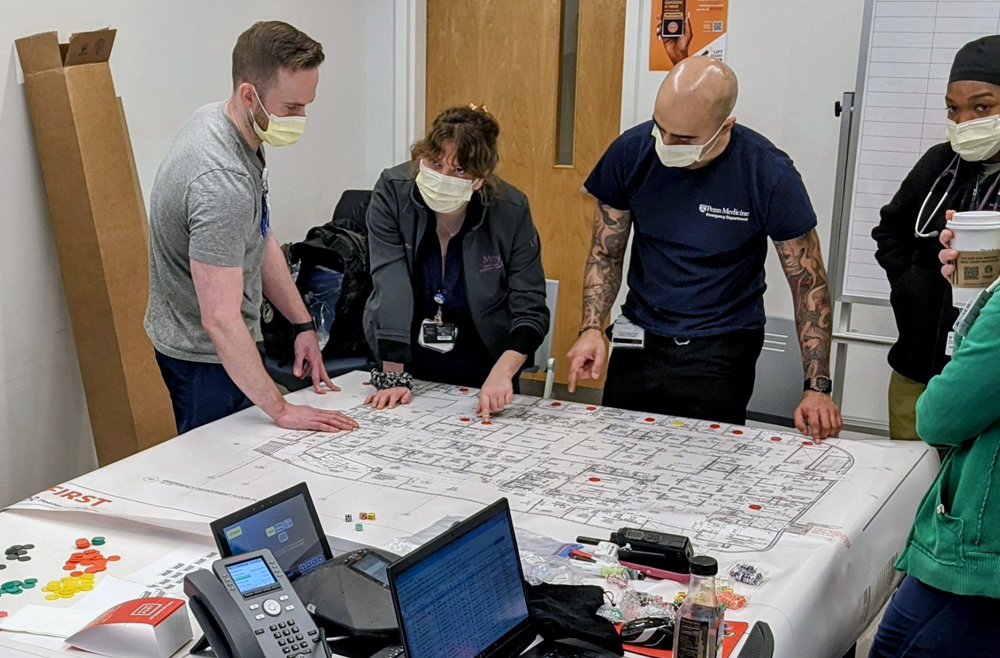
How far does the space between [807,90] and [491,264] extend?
196 centimetres

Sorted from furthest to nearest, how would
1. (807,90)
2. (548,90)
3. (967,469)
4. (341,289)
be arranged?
(548,90), (807,90), (341,289), (967,469)

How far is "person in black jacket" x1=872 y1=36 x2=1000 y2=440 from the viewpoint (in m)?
2.45

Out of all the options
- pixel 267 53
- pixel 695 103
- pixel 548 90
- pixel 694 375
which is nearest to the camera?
pixel 267 53

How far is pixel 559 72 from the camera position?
443cm

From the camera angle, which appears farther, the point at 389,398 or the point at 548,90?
the point at 548,90

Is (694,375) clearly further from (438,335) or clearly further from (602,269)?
(438,335)

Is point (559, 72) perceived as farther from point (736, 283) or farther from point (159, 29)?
point (736, 283)

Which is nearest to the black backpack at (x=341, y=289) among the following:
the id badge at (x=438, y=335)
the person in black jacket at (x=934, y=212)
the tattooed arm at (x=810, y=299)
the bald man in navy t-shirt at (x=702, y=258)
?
the id badge at (x=438, y=335)

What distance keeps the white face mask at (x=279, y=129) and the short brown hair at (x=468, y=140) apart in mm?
344

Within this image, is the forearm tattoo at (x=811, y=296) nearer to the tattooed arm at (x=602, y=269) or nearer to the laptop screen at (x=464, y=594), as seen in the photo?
the tattooed arm at (x=602, y=269)

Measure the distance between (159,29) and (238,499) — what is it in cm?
220

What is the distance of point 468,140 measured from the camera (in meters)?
2.44

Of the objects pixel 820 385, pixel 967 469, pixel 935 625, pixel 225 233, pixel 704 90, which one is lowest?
pixel 935 625

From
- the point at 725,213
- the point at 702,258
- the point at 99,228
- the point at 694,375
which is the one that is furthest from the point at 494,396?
the point at 99,228
